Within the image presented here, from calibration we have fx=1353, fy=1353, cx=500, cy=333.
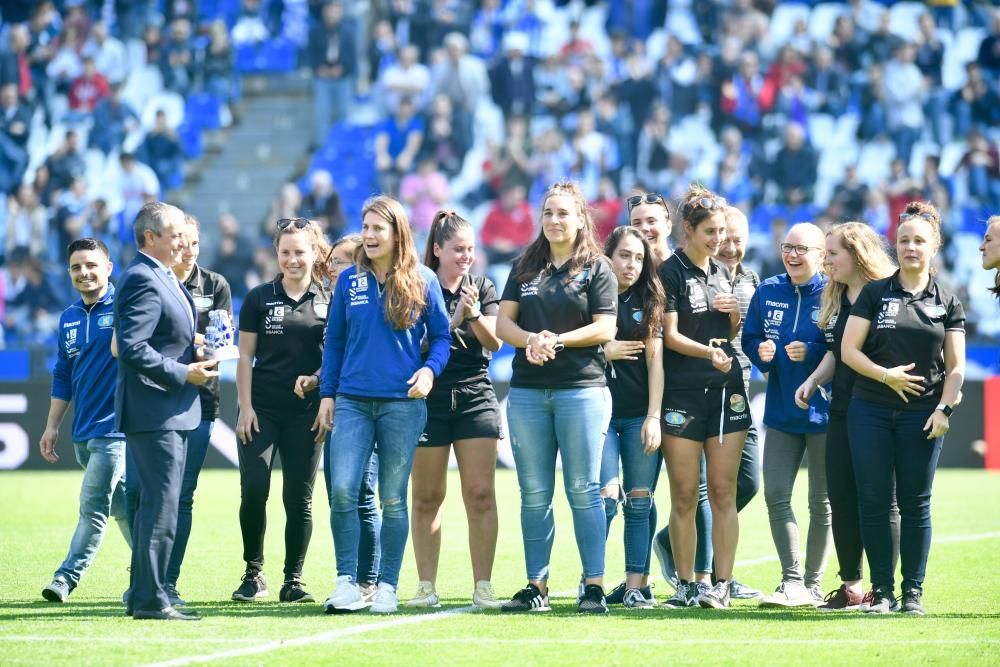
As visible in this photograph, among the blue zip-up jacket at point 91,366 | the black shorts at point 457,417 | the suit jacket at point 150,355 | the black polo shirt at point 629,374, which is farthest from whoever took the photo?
the blue zip-up jacket at point 91,366

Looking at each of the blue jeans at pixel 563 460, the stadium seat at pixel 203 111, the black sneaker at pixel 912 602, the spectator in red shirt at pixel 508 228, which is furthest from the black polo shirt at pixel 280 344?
the stadium seat at pixel 203 111

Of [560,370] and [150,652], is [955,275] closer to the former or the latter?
[560,370]

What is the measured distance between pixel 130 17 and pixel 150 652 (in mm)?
21325

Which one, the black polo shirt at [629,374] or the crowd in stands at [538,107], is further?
the crowd in stands at [538,107]

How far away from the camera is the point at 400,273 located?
7.53m

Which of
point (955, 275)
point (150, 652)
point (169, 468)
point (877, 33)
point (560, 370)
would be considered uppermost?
point (877, 33)

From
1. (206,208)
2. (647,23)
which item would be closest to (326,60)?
(206,208)

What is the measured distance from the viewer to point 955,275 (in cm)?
2064

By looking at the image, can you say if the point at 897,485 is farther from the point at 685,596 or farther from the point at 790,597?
the point at 685,596

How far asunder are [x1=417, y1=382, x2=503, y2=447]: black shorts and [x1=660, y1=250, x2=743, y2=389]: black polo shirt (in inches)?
42.7

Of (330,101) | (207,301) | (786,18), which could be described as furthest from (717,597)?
(786,18)

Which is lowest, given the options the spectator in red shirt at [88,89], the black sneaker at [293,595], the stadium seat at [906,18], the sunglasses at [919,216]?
the black sneaker at [293,595]

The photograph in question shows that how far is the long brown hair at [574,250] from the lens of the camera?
772cm

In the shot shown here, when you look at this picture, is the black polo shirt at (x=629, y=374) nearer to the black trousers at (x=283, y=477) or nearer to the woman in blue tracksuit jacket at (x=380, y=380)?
the woman in blue tracksuit jacket at (x=380, y=380)
